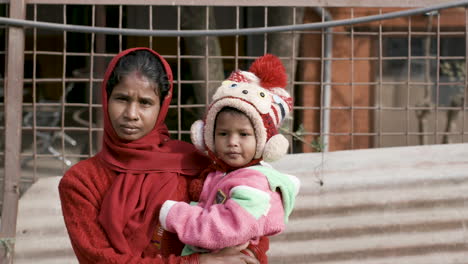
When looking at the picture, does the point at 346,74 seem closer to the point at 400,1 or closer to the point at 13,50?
the point at 400,1

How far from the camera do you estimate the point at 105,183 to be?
7.37 feet

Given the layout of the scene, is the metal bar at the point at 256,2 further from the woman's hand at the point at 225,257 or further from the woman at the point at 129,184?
Result: the woman's hand at the point at 225,257

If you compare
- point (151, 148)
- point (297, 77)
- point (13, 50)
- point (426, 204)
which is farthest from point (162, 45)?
point (151, 148)

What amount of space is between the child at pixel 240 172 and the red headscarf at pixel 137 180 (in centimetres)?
10

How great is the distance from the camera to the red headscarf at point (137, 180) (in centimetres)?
217

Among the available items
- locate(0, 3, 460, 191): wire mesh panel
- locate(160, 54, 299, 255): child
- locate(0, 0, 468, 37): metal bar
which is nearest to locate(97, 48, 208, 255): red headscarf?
locate(160, 54, 299, 255): child

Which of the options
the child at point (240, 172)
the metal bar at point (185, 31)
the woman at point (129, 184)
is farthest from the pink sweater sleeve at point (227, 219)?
the metal bar at point (185, 31)

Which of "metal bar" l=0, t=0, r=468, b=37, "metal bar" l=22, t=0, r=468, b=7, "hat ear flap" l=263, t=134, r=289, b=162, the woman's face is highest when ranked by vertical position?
"metal bar" l=22, t=0, r=468, b=7

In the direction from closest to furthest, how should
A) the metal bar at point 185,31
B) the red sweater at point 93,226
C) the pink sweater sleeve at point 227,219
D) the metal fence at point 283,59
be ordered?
the pink sweater sleeve at point 227,219 → the red sweater at point 93,226 → the metal bar at point 185,31 → the metal fence at point 283,59

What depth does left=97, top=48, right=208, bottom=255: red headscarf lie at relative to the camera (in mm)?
2174

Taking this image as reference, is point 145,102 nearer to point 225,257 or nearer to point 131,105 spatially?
point 131,105

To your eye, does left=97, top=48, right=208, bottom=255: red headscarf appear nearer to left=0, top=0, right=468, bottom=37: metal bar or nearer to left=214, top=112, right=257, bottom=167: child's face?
left=214, top=112, right=257, bottom=167: child's face

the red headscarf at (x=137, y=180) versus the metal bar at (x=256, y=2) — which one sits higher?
A: the metal bar at (x=256, y=2)

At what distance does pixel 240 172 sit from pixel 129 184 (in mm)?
403
